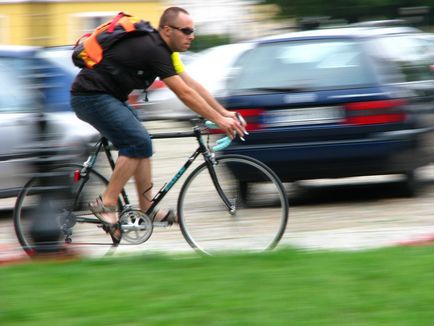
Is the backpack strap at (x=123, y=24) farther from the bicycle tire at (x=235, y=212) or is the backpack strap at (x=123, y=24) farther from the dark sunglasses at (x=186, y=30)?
the bicycle tire at (x=235, y=212)

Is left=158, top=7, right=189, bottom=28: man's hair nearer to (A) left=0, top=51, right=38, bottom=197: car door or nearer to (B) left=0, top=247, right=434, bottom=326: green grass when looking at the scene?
(B) left=0, top=247, right=434, bottom=326: green grass

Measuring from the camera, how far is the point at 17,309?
5.64m

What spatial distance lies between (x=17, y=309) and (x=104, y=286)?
605 millimetres

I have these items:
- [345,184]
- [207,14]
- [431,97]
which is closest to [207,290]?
[431,97]

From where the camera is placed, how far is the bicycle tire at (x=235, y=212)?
7.92 m

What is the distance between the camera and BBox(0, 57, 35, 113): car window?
10.9 metres

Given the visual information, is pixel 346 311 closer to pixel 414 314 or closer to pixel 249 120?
pixel 414 314

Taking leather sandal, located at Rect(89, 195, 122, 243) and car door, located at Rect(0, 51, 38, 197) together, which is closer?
leather sandal, located at Rect(89, 195, 122, 243)

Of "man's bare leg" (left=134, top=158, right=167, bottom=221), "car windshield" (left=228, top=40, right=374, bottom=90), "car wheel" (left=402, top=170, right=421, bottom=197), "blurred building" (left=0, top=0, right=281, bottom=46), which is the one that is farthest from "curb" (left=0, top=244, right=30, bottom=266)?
"blurred building" (left=0, top=0, right=281, bottom=46)

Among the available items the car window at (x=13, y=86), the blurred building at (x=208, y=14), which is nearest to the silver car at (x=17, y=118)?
the car window at (x=13, y=86)

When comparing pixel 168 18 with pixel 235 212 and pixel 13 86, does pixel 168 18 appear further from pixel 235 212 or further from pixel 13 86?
pixel 13 86

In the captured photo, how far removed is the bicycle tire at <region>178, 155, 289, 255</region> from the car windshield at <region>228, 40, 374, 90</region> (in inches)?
109

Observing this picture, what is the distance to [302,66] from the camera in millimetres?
10844

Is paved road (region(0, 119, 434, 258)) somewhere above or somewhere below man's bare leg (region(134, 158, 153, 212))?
Answer: below
